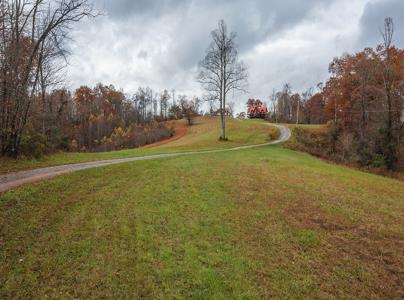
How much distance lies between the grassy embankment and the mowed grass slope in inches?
1.0

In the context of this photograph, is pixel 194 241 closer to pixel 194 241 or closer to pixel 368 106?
pixel 194 241

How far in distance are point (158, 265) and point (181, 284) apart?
26.6 inches

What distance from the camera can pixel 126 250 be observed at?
Answer: 18.2 feet

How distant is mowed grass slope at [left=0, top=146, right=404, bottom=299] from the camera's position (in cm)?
465

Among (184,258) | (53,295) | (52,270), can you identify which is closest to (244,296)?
(184,258)

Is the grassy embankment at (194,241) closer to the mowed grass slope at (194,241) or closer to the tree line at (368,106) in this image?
the mowed grass slope at (194,241)

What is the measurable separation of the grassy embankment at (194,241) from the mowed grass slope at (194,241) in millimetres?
25

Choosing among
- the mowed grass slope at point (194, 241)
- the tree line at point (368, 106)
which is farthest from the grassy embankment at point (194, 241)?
the tree line at point (368, 106)

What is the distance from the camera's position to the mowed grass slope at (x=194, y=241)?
4.65 m

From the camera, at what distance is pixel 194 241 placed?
19.7ft

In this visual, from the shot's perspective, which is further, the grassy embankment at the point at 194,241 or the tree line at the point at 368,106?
the tree line at the point at 368,106

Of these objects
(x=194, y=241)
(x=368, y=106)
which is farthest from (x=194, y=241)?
(x=368, y=106)

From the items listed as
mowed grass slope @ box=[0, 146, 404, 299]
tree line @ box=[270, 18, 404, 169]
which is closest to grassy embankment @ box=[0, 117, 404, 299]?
mowed grass slope @ box=[0, 146, 404, 299]

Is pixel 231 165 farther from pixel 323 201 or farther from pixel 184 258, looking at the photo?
pixel 184 258
